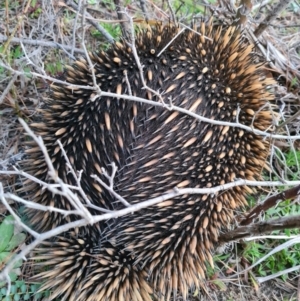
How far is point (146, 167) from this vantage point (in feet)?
6.78

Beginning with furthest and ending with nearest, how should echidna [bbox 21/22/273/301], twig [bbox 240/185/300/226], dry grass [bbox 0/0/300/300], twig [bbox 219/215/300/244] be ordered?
dry grass [bbox 0/0/300/300]
echidna [bbox 21/22/273/301]
twig [bbox 240/185/300/226]
twig [bbox 219/215/300/244]

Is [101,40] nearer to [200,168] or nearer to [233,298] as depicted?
[200,168]

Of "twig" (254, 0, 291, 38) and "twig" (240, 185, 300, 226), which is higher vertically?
"twig" (254, 0, 291, 38)

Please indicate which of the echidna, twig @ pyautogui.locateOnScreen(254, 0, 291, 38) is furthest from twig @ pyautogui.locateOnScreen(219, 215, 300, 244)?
twig @ pyautogui.locateOnScreen(254, 0, 291, 38)

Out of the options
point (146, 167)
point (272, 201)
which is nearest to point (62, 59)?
point (146, 167)

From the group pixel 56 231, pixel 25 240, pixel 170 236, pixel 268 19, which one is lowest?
pixel 25 240

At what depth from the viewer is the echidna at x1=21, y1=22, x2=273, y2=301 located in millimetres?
2062

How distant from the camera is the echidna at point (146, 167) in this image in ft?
6.77

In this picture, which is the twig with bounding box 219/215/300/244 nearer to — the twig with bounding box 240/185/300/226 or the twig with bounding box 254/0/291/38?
the twig with bounding box 240/185/300/226

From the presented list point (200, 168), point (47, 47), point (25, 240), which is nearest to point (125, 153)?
point (200, 168)

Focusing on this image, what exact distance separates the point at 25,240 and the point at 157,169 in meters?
0.78

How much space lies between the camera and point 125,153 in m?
2.08

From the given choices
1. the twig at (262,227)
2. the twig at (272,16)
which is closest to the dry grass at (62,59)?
the twig at (272,16)

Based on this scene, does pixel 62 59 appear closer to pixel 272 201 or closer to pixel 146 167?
pixel 146 167
